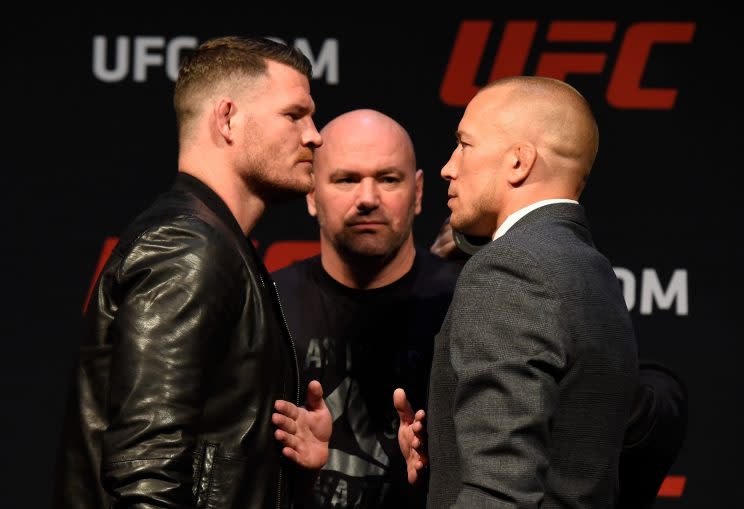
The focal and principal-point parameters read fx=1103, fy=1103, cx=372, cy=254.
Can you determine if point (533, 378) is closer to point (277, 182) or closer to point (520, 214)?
point (520, 214)

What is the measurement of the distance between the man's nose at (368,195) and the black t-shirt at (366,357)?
208 millimetres

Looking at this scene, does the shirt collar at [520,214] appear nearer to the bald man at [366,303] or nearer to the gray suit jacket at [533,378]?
the gray suit jacket at [533,378]

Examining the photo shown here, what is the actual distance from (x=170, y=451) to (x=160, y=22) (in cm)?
235

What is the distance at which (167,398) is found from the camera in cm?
182

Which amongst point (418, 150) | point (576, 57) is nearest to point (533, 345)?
point (418, 150)

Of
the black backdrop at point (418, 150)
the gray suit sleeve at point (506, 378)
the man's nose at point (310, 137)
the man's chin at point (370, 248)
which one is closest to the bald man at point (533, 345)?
the gray suit sleeve at point (506, 378)

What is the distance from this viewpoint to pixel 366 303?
306 cm

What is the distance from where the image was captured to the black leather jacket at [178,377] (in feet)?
5.92

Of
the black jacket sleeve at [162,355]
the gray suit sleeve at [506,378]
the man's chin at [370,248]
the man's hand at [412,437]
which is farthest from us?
the man's chin at [370,248]

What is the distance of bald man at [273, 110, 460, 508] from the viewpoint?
2.80 metres

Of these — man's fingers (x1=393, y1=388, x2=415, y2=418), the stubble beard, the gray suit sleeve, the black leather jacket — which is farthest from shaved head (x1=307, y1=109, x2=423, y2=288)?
the gray suit sleeve

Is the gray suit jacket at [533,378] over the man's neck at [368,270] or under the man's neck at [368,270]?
under

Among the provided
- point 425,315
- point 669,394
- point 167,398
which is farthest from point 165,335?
point 425,315

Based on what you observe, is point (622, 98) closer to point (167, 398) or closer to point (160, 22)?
point (160, 22)
